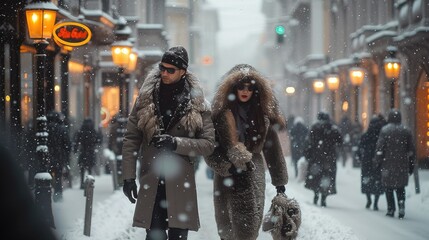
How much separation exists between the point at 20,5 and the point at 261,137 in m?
8.87

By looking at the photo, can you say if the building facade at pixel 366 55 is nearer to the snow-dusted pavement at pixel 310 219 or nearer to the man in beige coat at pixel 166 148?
the snow-dusted pavement at pixel 310 219

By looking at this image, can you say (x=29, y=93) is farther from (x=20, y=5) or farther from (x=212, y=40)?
(x=212, y=40)

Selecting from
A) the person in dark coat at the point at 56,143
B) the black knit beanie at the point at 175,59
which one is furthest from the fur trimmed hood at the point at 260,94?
the person in dark coat at the point at 56,143

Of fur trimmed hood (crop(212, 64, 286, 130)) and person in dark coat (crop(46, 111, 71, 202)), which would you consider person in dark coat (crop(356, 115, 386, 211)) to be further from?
fur trimmed hood (crop(212, 64, 286, 130))

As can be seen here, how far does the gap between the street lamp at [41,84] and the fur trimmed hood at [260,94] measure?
4.00 metres

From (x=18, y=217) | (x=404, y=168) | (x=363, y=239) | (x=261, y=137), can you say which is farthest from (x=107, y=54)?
(x=18, y=217)

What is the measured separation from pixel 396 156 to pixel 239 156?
6.85 m

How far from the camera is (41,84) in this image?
9352 mm

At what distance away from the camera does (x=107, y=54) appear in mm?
28484

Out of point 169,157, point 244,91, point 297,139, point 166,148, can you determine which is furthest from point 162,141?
point 297,139

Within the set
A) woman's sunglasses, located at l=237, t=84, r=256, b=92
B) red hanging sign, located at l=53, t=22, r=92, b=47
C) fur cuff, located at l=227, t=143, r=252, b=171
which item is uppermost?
red hanging sign, located at l=53, t=22, r=92, b=47

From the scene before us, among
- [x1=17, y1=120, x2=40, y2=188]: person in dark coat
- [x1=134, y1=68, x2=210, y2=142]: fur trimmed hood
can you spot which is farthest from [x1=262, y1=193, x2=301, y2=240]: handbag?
[x1=17, y1=120, x2=40, y2=188]: person in dark coat

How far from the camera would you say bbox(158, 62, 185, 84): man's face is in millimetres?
5234

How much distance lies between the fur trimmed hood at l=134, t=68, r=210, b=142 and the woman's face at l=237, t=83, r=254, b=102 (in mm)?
661
